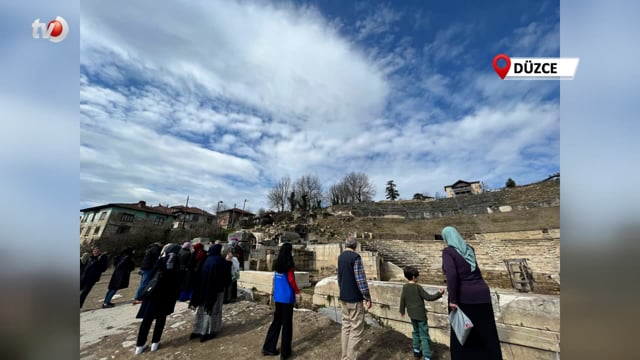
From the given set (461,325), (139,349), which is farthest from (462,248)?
(139,349)

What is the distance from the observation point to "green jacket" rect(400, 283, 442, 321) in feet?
11.6

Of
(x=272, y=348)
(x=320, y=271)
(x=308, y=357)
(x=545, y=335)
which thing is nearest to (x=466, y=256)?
(x=545, y=335)

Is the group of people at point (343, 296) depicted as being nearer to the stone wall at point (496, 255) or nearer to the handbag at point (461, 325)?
the handbag at point (461, 325)

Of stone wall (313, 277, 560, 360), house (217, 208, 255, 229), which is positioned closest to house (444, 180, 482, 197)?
house (217, 208, 255, 229)

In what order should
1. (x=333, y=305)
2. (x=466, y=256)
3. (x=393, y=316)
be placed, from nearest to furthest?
(x=466, y=256)
(x=393, y=316)
(x=333, y=305)

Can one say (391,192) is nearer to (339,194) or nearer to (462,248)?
(339,194)

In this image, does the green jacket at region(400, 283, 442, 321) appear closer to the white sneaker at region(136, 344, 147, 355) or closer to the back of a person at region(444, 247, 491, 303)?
the back of a person at region(444, 247, 491, 303)

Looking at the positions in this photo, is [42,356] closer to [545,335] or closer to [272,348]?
[272,348]

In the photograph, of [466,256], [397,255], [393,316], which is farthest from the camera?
[397,255]

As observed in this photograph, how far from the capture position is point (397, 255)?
19.2m

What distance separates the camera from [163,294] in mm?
4051

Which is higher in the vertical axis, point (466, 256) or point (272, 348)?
point (466, 256)

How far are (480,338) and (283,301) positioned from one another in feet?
7.93

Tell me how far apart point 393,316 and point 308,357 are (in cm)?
193
